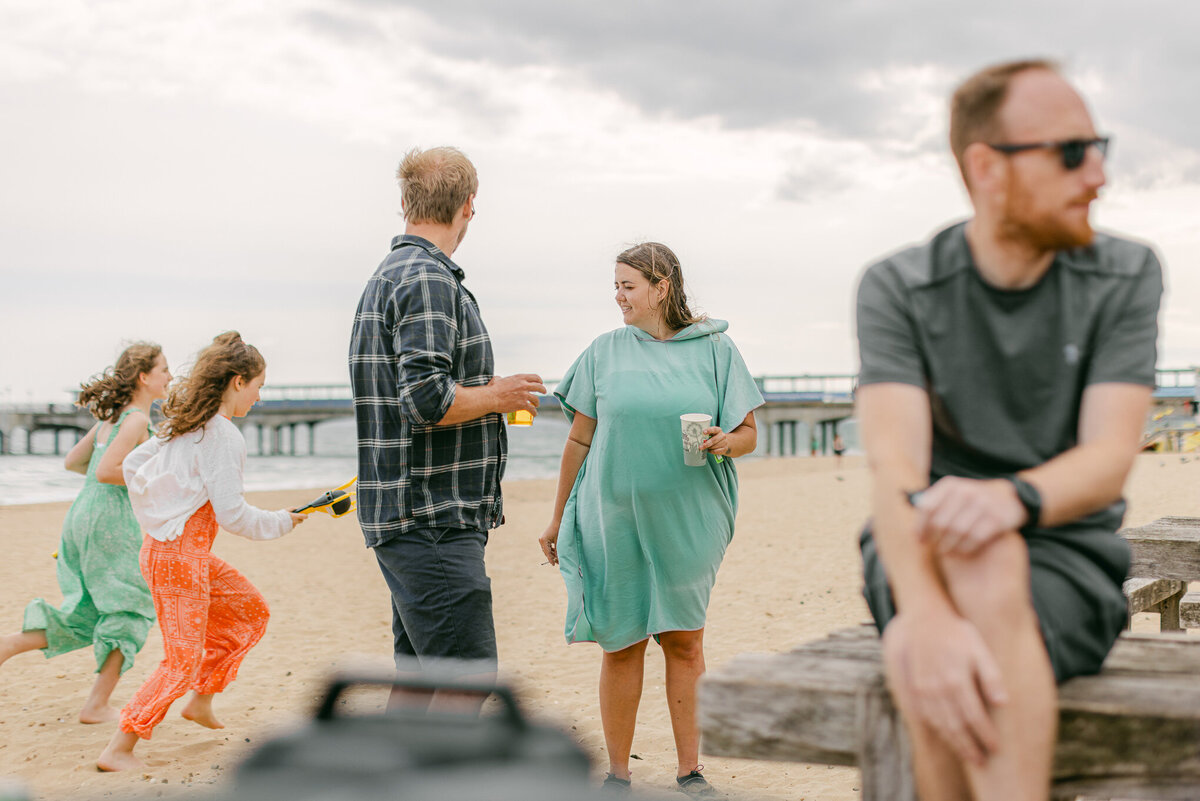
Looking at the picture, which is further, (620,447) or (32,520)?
(32,520)

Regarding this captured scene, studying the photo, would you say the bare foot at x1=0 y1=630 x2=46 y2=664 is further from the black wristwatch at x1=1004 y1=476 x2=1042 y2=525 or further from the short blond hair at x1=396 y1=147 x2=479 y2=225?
the black wristwatch at x1=1004 y1=476 x2=1042 y2=525

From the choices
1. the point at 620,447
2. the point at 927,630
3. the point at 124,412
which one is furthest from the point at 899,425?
the point at 124,412

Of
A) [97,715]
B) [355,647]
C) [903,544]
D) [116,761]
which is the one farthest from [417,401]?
[355,647]

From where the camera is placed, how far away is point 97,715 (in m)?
4.68

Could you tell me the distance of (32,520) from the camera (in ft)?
57.0

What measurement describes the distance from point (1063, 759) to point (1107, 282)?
76 cm

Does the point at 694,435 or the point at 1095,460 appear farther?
the point at 694,435

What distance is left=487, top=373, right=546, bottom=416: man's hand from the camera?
2.88 meters

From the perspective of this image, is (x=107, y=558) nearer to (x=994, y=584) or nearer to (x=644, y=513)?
(x=644, y=513)

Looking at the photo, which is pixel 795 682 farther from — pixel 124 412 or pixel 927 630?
pixel 124 412

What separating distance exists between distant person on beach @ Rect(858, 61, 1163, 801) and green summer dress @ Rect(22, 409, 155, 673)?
387 centimetres

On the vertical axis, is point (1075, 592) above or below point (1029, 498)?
below

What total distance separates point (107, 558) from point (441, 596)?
2613mm

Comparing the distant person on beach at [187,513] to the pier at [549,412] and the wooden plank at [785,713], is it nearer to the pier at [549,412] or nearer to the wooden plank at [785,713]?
the wooden plank at [785,713]
